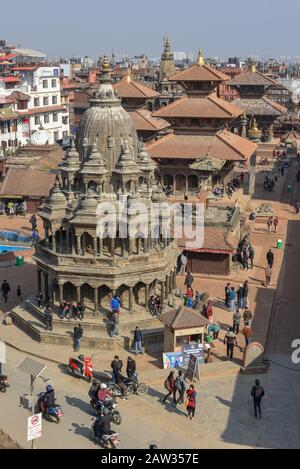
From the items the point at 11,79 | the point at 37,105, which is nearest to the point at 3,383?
the point at 11,79

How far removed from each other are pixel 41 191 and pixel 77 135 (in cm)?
2027

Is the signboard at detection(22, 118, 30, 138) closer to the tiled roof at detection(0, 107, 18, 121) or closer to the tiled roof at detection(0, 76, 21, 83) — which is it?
the tiled roof at detection(0, 107, 18, 121)

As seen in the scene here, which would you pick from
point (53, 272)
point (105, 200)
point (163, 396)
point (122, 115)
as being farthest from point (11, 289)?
point (163, 396)

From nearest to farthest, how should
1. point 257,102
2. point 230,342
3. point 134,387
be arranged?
point 134,387
point 230,342
point 257,102

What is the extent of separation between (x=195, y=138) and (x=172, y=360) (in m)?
28.2

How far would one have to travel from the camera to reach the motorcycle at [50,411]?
758 inches

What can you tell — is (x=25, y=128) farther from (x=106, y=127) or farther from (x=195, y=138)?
(x=106, y=127)

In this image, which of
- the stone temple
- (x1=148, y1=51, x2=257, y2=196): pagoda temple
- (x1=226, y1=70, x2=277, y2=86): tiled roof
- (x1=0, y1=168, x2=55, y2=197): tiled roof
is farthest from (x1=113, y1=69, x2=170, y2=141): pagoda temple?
the stone temple

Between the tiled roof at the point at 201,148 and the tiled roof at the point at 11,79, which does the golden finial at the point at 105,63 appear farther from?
the tiled roof at the point at 11,79

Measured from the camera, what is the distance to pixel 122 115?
2678 cm

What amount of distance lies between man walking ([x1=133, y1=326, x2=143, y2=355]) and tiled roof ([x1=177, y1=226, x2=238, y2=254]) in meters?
9.90

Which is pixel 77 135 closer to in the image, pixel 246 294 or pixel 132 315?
pixel 132 315

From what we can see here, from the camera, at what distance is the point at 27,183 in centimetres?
4812

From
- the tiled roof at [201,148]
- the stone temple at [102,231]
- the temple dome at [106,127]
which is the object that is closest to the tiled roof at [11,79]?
the tiled roof at [201,148]
